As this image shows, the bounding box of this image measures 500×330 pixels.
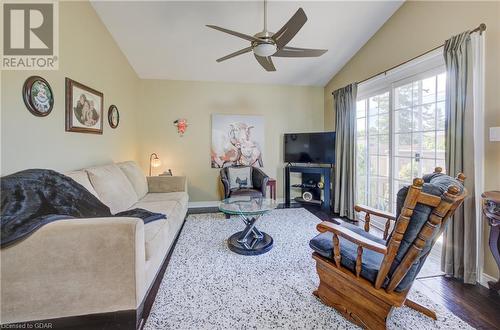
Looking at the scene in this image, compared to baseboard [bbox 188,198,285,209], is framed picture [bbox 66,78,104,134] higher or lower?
higher

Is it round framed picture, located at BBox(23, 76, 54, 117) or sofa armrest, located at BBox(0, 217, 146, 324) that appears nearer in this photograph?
sofa armrest, located at BBox(0, 217, 146, 324)

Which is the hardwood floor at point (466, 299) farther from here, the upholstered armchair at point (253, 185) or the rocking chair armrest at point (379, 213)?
the upholstered armchair at point (253, 185)

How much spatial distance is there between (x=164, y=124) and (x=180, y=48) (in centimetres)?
151

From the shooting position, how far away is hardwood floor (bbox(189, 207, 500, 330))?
1.49 metres

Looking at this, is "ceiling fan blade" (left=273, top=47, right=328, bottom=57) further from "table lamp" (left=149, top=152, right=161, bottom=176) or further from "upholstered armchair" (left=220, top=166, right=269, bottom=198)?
"table lamp" (left=149, top=152, right=161, bottom=176)

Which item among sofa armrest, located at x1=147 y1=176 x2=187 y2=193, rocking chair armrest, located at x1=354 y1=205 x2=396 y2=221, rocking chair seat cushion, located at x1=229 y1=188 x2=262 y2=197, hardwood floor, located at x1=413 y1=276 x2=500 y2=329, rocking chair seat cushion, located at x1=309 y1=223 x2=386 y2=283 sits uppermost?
sofa armrest, located at x1=147 y1=176 x2=187 y2=193

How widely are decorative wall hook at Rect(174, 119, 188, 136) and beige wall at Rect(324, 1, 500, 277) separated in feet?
10.4

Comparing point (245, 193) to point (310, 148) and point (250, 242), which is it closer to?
point (250, 242)

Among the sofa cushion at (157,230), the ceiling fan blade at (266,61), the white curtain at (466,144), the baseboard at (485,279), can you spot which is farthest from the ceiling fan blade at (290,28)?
the baseboard at (485,279)

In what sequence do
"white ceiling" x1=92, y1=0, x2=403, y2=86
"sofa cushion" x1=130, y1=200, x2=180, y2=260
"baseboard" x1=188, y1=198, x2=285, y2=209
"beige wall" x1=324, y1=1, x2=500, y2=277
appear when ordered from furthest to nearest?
"baseboard" x1=188, y1=198, x2=285, y2=209, "white ceiling" x1=92, y1=0, x2=403, y2=86, "beige wall" x1=324, y1=1, x2=500, y2=277, "sofa cushion" x1=130, y1=200, x2=180, y2=260

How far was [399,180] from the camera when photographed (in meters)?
2.92

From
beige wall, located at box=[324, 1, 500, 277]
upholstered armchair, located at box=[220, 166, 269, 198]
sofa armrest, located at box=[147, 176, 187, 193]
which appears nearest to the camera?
beige wall, located at box=[324, 1, 500, 277]

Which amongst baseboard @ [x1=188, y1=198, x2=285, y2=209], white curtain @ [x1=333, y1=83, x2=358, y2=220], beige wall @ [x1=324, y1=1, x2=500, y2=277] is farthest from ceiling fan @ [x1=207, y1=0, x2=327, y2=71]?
baseboard @ [x1=188, y1=198, x2=285, y2=209]

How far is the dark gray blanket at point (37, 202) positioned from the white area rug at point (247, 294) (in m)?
0.71
